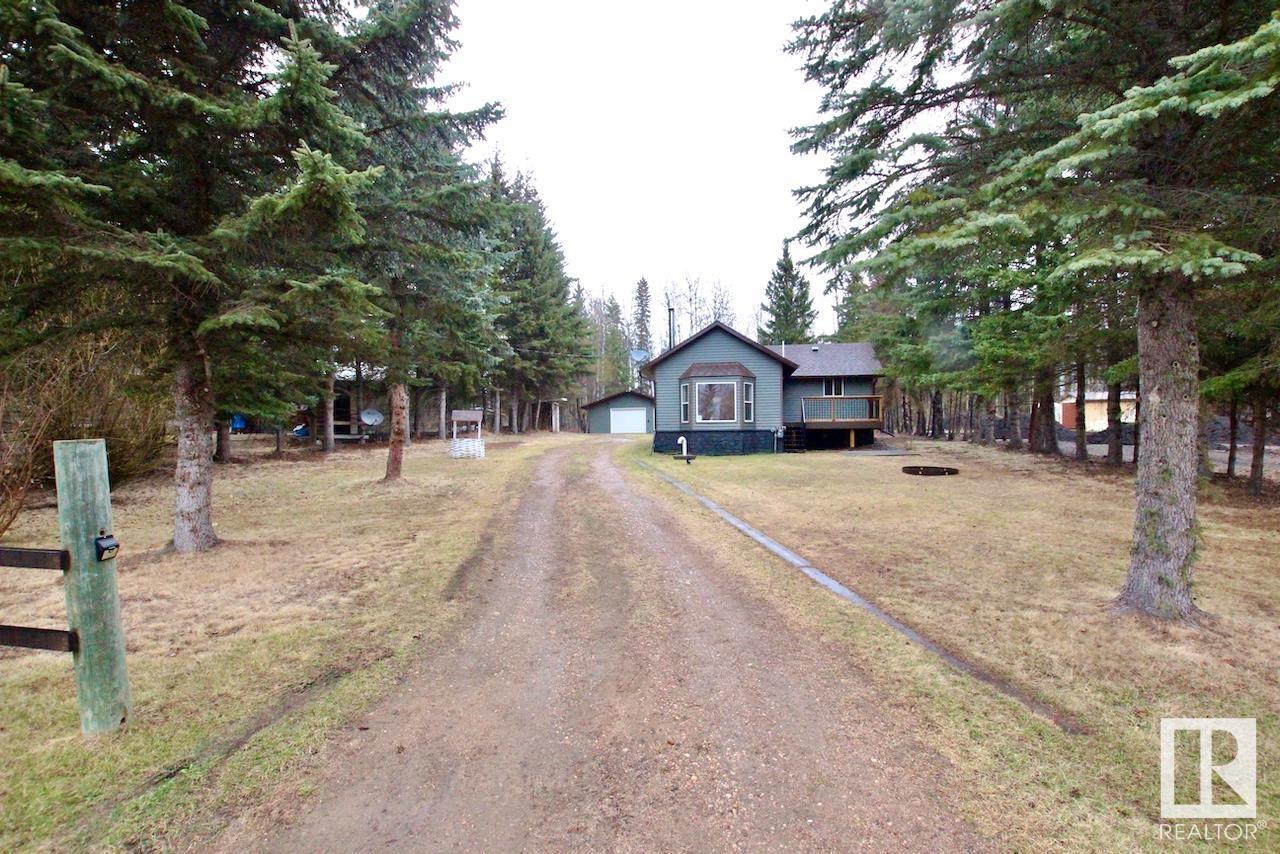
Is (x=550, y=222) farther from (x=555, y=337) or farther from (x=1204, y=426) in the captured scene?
(x=1204, y=426)

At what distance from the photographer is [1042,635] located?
162 inches

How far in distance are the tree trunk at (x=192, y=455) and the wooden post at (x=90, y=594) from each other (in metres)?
3.90

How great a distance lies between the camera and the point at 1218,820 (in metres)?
2.29

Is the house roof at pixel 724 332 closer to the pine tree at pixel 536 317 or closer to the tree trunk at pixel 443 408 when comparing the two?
the pine tree at pixel 536 317

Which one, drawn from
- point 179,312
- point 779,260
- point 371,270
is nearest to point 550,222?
point 779,260

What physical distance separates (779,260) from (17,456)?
42915 mm

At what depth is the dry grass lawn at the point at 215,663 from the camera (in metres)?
2.42

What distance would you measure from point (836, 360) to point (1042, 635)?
23.1 meters

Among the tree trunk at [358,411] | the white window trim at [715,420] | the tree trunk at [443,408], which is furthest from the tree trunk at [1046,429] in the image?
the tree trunk at [358,411]

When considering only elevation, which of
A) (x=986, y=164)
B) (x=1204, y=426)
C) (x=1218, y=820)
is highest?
(x=986, y=164)

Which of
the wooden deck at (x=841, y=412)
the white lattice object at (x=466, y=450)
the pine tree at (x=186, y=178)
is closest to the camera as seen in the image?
the pine tree at (x=186, y=178)

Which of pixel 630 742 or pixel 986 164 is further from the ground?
pixel 986 164

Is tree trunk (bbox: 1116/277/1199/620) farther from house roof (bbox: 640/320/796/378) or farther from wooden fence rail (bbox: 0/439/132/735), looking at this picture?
house roof (bbox: 640/320/796/378)

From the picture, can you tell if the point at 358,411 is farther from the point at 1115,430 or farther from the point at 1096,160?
the point at 1115,430
